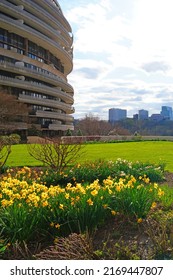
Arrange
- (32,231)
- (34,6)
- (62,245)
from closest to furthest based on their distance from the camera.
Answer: (62,245), (32,231), (34,6)

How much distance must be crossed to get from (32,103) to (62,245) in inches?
1931

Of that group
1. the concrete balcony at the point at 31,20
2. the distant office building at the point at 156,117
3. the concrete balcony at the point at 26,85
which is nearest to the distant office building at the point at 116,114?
the distant office building at the point at 156,117

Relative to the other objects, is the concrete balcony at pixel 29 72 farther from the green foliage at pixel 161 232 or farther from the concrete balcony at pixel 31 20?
the green foliage at pixel 161 232

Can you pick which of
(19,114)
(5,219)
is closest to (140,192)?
(5,219)

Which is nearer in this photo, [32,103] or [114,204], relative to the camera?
[114,204]

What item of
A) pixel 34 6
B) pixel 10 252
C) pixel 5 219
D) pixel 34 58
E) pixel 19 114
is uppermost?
pixel 34 6

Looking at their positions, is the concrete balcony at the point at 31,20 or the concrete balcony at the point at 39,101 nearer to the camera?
the concrete balcony at the point at 31,20

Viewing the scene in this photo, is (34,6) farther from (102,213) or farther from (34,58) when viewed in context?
(102,213)

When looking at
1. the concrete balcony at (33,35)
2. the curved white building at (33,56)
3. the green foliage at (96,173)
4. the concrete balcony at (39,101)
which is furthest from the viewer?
the concrete balcony at (39,101)

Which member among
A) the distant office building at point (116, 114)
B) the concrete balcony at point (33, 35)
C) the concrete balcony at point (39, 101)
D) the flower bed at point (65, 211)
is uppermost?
the concrete balcony at point (33, 35)

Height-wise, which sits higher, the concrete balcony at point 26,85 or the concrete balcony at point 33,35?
the concrete balcony at point 33,35

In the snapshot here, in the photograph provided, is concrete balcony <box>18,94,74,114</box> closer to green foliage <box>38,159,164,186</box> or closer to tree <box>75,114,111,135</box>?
tree <box>75,114,111,135</box>

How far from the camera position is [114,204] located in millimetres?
5559

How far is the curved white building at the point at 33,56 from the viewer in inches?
1855
